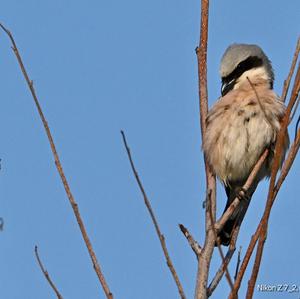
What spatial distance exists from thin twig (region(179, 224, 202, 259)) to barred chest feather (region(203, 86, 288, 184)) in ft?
3.70

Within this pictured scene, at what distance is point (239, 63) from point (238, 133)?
672 mm

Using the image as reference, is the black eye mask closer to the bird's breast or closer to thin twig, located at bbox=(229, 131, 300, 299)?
the bird's breast

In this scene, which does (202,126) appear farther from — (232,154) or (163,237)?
(232,154)

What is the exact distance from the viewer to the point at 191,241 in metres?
2.85

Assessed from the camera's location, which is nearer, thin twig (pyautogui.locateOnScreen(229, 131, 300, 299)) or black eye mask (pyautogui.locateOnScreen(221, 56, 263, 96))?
thin twig (pyautogui.locateOnScreen(229, 131, 300, 299))

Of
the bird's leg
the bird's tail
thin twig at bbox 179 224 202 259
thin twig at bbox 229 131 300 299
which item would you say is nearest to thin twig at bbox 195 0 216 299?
thin twig at bbox 179 224 202 259

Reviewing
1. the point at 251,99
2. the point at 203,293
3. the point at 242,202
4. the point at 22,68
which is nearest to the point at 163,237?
the point at 203,293

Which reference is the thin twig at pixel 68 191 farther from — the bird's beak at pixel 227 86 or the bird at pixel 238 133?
the bird's beak at pixel 227 86

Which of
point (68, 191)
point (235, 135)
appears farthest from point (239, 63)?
point (68, 191)

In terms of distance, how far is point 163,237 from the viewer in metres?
2.30

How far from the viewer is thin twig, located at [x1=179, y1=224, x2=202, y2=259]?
277 centimetres

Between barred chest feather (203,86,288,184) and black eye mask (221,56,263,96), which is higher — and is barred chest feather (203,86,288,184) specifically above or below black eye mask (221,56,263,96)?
below

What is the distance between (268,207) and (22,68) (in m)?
1.02

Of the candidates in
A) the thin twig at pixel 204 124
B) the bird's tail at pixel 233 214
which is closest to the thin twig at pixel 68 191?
the thin twig at pixel 204 124
